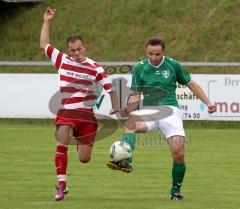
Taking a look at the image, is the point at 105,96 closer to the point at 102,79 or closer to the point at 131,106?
the point at 102,79

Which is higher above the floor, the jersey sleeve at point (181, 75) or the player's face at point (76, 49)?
the player's face at point (76, 49)

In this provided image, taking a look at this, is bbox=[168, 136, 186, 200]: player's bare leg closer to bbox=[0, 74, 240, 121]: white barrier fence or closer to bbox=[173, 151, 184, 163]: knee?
bbox=[173, 151, 184, 163]: knee

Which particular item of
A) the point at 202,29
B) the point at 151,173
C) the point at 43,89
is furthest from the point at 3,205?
the point at 202,29

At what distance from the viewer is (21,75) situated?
23500 mm

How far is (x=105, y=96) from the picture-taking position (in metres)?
23.1

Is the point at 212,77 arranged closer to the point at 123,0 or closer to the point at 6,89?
the point at 6,89

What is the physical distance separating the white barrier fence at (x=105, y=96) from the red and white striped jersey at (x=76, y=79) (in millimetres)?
11772

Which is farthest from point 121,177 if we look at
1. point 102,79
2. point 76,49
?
point 76,49

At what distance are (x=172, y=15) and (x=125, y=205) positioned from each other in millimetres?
20172

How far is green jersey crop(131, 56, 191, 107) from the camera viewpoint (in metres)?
10.6

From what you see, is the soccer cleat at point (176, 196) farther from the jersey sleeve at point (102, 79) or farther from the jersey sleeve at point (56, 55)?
the jersey sleeve at point (56, 55)

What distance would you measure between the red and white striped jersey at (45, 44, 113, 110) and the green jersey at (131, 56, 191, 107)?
1.58 feet

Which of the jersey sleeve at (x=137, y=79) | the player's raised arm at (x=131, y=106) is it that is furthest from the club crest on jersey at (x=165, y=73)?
the player's raised arm at (x=131, y=106)

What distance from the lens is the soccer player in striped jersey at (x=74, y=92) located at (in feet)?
35.0
